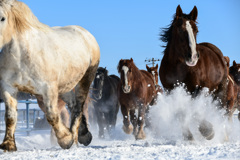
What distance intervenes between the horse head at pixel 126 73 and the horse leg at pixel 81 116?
158 inches

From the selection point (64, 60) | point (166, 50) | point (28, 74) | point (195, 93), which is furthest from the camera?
point (166, 50)

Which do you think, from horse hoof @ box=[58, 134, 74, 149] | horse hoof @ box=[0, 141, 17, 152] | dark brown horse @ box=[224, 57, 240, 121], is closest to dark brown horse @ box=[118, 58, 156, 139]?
dark brown horse @ box=[224, 57, 240, 121]

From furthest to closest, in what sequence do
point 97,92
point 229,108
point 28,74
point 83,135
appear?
point 97,92 → point 229,108 → point 83,135 → point 28,74

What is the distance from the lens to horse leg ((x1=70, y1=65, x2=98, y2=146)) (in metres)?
5.25

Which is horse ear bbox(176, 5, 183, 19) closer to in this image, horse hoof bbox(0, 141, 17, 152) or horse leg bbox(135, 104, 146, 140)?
horse hoof bbox(0, 141, 17, 152)

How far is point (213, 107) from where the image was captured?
6480mm

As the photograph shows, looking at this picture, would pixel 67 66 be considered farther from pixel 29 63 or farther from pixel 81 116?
pixel 81 116

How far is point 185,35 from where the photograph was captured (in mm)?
5688

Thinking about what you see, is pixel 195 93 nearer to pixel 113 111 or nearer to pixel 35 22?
pixel 35 22

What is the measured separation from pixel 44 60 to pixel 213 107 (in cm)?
338

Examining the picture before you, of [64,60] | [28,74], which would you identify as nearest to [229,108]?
[64,60]

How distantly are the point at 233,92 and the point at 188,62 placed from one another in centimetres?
355

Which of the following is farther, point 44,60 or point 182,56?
point 182,56

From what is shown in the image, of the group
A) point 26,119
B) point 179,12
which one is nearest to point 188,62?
point 179,12
